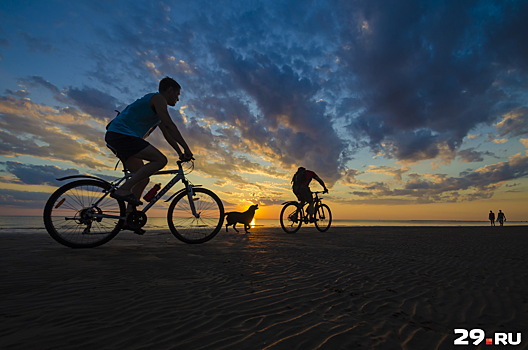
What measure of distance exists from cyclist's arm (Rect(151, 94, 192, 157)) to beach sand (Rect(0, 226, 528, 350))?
235cm

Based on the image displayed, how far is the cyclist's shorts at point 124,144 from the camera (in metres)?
Answer: 4.73

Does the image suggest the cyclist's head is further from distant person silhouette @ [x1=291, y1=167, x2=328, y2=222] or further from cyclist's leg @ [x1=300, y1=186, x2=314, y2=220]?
cyclist's leg @ [x1=300, y1=186, x2=314, y2=220]

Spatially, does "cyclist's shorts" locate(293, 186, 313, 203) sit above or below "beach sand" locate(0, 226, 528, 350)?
above

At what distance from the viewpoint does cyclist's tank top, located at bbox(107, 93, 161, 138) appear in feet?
15.6

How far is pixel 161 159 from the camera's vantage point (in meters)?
4.94

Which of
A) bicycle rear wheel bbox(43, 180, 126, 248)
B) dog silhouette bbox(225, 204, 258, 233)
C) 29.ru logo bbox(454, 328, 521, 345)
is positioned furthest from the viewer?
dog silhouette bbox(225, 204, 258, 233)

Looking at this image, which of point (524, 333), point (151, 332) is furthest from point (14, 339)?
point (524, 333)

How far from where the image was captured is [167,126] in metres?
5.15

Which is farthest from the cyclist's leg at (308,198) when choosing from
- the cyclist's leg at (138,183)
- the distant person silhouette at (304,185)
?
the cyclist's leg at (138,183)

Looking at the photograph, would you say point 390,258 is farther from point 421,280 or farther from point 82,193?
point 82,193

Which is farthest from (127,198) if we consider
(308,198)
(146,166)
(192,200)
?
(308,198)

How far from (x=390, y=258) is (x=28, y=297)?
5141 mm

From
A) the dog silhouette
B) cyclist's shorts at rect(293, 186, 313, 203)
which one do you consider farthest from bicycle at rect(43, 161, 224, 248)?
cyclist's shorts at rect(293, 186, 313, 203)

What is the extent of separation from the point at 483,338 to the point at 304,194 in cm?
959
